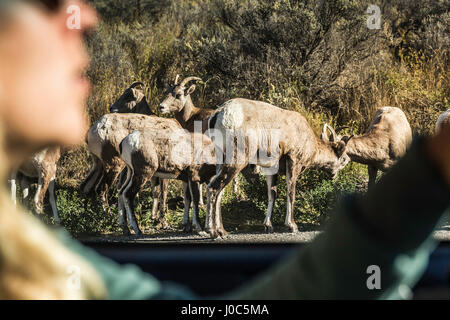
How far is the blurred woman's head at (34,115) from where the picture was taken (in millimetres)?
756

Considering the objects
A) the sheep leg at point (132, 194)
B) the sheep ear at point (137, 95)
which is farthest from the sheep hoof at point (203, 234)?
the sheep ear at point (137, 95)

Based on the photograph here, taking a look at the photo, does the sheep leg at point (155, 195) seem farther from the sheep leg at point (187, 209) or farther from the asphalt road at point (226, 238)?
the asphalt road at point (226, 238)

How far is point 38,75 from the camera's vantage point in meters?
0.80

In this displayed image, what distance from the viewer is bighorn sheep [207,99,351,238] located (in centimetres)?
1063

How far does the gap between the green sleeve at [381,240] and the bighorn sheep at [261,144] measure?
31.2 ft

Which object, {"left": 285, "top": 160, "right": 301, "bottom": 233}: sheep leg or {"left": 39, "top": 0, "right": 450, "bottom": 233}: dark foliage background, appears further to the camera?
{"left": 39, "top": 0, "right": 450, "bottom": 233}: dark foliage background

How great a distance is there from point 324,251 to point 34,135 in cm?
36

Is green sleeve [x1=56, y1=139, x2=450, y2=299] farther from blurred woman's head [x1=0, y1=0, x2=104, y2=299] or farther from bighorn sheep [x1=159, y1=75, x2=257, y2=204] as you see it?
bighorn sheep [x1=159, y1=75, x2=257, y2=204]

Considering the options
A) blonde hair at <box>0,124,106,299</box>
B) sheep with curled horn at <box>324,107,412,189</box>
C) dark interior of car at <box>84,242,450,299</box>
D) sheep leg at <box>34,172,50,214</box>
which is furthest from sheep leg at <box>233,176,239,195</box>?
blonde hair at <box>0,124,106,299</box>

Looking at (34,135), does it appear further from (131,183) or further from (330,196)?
(330,196)

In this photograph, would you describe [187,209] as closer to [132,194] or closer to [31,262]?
[132,194]

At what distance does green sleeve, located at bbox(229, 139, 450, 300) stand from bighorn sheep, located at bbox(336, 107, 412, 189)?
441 inches
